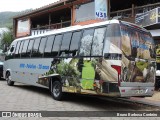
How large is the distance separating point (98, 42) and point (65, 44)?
6.99 feet

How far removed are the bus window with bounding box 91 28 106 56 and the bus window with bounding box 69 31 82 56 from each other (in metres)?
1.00

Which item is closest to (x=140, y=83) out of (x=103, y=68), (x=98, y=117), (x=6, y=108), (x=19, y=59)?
(x=103, y=68)

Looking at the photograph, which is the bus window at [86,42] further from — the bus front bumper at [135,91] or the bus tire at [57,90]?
the bus tire at [57,90]

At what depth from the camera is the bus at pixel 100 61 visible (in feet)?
30.7

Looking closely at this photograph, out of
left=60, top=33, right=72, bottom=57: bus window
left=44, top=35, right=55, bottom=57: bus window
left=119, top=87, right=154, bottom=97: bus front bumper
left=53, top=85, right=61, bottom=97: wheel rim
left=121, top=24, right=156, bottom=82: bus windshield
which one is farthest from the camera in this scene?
left=44, top=35, right=55, bottom=57: bus window

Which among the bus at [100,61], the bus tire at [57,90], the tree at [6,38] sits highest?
the tree at [6,38]

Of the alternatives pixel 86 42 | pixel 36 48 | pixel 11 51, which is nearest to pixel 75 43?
pixel 86 42

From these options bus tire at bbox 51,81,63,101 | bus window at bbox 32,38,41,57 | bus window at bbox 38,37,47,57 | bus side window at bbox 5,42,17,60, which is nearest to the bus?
bus tire at bbox 51,81,63,101

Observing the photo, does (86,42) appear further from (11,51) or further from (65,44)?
(11,51)

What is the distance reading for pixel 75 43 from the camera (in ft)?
36.2

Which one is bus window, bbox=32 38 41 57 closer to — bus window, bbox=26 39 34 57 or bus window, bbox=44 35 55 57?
bus window, bbox=26 39 34 57

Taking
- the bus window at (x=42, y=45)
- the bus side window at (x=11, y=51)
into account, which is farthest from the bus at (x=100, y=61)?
the bus side window at (x=11, y=51)

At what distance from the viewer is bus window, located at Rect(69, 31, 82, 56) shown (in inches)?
430

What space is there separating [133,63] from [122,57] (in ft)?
1.96
